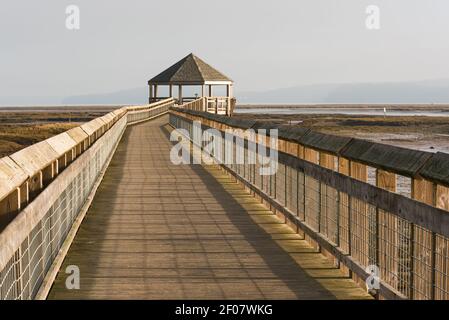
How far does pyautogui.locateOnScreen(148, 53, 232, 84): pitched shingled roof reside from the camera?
8338 cm

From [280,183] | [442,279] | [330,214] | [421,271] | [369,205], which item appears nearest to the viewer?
[442,279]

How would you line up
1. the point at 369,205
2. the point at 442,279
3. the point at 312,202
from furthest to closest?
the point at 312,202
the point at 369,205
the point at 442,279

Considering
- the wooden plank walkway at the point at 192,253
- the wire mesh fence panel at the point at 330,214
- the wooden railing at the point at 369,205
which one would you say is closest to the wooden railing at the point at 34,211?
the wooden plank walkway at the point at 192,253

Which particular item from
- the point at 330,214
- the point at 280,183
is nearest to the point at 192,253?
the point at 330,214

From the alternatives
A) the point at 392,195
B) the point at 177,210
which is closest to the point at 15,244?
the point at 392,195

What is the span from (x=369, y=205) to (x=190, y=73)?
77.1m

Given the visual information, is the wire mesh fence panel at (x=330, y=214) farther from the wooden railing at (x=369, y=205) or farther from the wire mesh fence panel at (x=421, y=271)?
the wire mesh fence panel at (x=421, y=271)

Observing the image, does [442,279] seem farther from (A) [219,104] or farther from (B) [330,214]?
(A) [219,104]

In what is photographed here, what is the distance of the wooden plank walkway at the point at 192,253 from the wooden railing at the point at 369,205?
272 mm

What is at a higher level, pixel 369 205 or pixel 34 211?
pixel 34 211

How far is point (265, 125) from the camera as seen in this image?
43.5 feet

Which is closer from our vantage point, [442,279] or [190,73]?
[442,279]

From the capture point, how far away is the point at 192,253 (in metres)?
9.26
